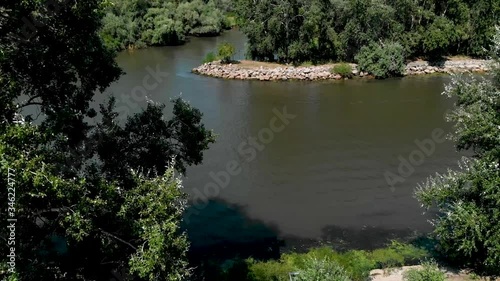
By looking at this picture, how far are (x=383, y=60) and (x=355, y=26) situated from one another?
3.86 m

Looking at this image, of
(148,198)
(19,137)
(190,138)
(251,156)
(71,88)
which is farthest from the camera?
(251,156)

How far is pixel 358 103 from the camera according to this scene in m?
A: 35.2

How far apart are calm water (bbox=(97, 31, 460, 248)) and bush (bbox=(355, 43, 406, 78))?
48.4 inches

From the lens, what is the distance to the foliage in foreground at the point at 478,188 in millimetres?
14578

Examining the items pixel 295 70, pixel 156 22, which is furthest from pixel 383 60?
pixel 156 22

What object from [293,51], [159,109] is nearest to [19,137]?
[159,109]

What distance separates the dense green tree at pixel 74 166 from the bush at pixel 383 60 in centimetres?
3145

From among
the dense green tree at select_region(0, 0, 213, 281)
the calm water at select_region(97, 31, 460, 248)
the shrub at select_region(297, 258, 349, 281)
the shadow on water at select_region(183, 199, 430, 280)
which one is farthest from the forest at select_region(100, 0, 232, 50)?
the shrub at select_region(297, 258, 349, 281)

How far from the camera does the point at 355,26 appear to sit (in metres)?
42.8

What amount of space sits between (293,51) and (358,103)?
10266 millimetres

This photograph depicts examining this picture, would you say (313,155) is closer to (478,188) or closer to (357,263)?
(357,263)

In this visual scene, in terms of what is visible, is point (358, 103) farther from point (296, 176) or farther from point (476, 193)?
point (476, 193)

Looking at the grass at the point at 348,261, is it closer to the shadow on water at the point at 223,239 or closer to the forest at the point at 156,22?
the shadow on water at the point at 223,239

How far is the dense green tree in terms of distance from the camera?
29.4 ft
